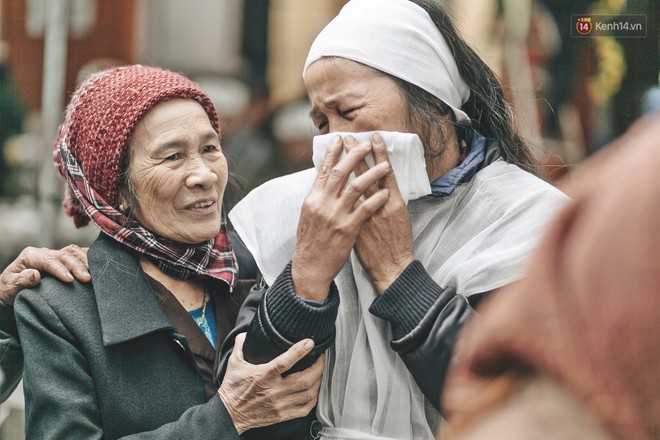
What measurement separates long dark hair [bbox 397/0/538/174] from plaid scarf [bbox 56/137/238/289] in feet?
2.69

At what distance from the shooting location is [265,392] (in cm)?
226

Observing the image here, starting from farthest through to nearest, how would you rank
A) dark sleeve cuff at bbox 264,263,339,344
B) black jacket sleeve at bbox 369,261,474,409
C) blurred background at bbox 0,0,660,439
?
blurred background at bbox 0,0,660,439 < dark sleeve cuff at bbox 264,263,339,344 < black jacket sleeve at bbox 369,261,474,409

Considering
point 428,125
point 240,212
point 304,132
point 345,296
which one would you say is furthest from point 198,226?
point 304,132

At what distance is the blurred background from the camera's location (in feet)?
14.5

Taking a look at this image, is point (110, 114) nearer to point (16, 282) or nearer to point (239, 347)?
point (16, 282)

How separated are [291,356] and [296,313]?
0.11 metres

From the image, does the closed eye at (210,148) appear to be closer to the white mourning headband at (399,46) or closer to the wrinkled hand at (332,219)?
the white mourning headband at (399,46)

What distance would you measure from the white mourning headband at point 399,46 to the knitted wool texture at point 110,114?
46cm

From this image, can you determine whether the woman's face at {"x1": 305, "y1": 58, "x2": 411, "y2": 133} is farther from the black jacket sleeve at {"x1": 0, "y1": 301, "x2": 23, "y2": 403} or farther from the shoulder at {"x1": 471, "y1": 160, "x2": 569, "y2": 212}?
the black jacket sleeve at {"x1": 0, "y1": 301, "x2": 23, "y2": 403}

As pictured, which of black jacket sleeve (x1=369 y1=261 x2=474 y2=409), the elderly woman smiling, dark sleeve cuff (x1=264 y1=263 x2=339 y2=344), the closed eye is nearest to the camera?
black jacket sleeve (x1=369 y1=261 x2=474 y2=409)

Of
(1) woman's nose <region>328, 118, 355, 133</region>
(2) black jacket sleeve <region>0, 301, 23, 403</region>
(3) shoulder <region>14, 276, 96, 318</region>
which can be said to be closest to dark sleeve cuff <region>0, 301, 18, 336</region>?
(2) black jacket sleeve <region>0, 301, 23, 403</region>

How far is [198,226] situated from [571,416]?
6.06 feet

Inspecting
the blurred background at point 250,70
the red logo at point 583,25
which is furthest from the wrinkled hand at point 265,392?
the red logo at point 583,25

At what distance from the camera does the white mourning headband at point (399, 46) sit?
7.71 ft
